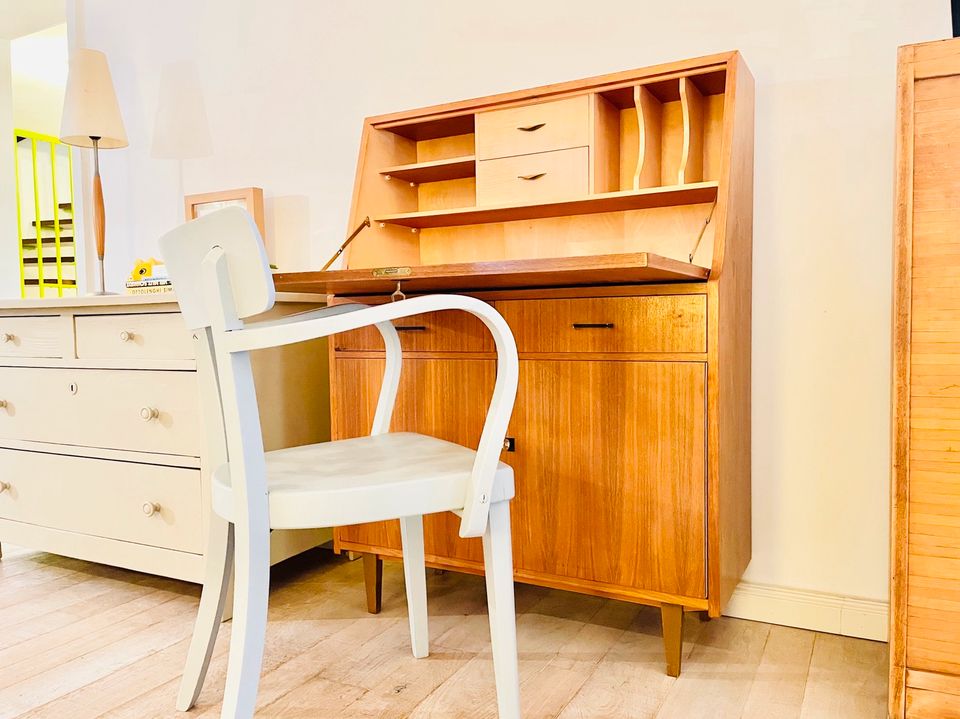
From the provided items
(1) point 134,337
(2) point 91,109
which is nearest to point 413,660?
(1) point 134,337

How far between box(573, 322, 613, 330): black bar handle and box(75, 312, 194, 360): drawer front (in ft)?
3.04

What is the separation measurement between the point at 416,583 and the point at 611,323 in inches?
27.5

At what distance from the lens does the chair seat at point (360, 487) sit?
3.79ft


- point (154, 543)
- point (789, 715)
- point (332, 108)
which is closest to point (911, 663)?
point (789, 715)

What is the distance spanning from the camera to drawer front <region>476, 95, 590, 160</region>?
184cm

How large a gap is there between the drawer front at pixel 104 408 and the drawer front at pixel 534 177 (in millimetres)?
894

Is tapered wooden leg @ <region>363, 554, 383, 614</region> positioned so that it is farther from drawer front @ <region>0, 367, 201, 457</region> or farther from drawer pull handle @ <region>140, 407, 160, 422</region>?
drawer pull handle @ <region>140, 407, 160, 422</region>

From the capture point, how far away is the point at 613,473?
1628 millimetres

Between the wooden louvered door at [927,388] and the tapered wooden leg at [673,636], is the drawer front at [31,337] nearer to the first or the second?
the tapered wooden leg at [673,636]

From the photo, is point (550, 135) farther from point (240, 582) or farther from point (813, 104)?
point (240, 582)

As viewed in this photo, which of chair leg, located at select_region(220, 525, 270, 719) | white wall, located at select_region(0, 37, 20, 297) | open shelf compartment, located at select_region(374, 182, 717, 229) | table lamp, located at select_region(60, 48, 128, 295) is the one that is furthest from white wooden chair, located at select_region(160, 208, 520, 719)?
white wall, located at select_region(0, 37, 20, 297)

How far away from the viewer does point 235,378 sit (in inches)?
44.7

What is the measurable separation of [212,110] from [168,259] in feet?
5.50

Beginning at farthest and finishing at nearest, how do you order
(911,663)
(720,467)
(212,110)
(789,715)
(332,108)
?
(212,110), (332,108), (720,467), (789,715), (911,663)
